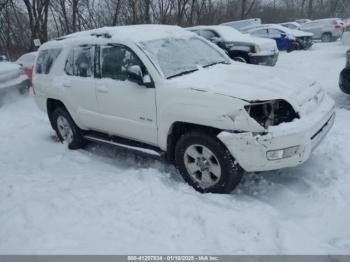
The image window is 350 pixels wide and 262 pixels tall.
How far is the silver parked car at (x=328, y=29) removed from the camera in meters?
23.1

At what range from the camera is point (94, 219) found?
3699 mm

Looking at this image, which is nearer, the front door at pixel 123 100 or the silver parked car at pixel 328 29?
the front door at pixel 123 100

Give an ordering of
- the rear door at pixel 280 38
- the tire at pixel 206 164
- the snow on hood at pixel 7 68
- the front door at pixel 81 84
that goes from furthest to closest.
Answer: the rear door at pixel 280 38 < the snow on hood at pixel 7 68 < the front door at pixel 81 84 < the tire at pixel 206 164

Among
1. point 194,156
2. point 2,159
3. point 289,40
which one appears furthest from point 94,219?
point 289,40

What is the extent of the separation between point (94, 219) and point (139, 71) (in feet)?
5.85

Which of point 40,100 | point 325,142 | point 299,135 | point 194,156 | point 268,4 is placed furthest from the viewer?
point 268,4

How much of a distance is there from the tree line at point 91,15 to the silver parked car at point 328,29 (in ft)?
31.9

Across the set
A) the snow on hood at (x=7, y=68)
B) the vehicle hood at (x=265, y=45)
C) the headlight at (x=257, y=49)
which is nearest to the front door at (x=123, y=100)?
the snow on hood at (x=7, y=68)

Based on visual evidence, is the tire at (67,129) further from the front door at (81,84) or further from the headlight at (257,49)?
the headlight at (257,49)

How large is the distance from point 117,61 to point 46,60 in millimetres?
2002

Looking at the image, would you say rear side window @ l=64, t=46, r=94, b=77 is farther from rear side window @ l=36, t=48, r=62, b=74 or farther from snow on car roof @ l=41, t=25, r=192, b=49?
rear side window @ l=36, t=48, r=62, b=74

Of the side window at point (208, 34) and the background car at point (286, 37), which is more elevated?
the side window at point (208, 34)

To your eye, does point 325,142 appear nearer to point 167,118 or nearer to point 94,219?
point 167,118

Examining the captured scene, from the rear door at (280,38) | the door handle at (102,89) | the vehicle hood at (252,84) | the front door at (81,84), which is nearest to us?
the vehicle hood at (252,84)
